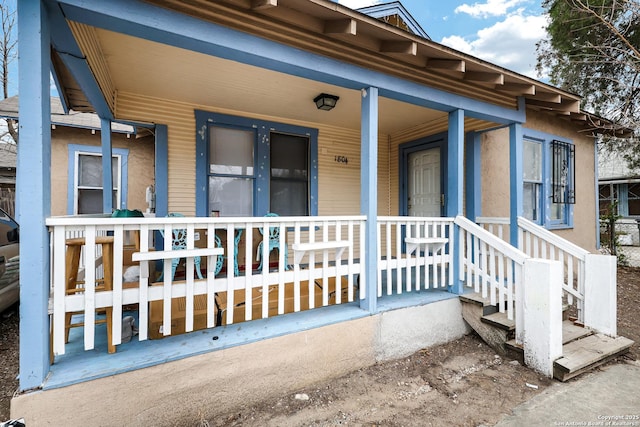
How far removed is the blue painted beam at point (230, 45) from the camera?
1767 millimetres

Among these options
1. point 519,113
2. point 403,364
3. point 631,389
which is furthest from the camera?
point 519,113

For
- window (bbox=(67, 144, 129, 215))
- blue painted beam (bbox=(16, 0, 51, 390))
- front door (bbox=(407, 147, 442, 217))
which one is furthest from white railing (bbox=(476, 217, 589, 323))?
window (bbox=(67, 144, 129, 215))

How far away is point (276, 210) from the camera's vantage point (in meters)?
4.56

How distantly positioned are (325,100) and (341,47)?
1.12 m

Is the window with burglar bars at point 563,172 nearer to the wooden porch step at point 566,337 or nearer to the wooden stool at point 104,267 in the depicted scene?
the wooden porch step at point 566,337

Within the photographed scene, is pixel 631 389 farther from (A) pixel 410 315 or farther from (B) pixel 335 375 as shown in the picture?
(B) pixel 335 375

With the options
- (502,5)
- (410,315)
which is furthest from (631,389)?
(502,5)

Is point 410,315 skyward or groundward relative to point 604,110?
groundward

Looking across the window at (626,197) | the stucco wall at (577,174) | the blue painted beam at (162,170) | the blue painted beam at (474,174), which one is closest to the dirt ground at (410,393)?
the blue painted beam at (162,170)

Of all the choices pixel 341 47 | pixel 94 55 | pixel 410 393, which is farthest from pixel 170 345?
pixel 341 47

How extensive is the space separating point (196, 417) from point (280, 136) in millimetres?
3699

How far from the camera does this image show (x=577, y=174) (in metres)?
5.56

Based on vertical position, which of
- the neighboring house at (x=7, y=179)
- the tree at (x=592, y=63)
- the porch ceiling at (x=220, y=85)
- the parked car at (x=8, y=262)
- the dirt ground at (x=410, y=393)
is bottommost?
the dirt ground at (x=410, y=393)

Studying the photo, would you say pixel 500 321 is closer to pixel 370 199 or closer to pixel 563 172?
pixel 370 199
